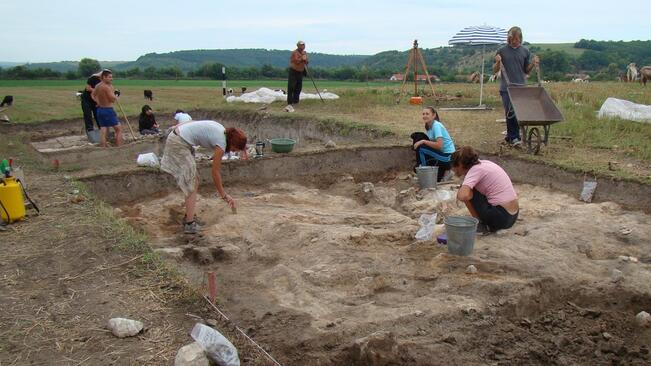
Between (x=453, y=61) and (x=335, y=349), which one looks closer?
(x=335, y=349)

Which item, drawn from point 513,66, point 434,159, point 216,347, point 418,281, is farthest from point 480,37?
point 216,347

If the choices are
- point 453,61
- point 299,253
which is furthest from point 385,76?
point 299,253

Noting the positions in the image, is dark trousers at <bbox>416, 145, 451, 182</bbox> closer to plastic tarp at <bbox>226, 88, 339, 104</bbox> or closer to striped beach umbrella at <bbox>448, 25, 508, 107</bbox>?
striped beach umbrella at <bbox>448, 25, 508, 107</bbox>

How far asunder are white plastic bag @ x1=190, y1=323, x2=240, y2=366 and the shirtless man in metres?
7.86

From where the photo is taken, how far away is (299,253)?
5.38 metres

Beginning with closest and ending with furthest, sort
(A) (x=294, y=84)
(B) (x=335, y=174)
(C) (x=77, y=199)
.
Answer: (C) (x=77, y=199) → (B) (x=335, y=174) → (A) (x=294, y=84)

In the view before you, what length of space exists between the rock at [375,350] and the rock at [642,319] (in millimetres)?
1871

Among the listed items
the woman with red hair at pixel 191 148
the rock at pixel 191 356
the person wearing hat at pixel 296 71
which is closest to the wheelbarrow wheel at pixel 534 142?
the woman with red hair at pixel 191 148

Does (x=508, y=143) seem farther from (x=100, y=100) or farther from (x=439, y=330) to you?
(x=100, y=100)

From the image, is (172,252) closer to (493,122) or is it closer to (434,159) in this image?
(434,159)

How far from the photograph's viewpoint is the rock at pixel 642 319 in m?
3.83

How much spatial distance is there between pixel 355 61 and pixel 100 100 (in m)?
67.2

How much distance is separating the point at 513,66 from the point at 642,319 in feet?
19.0

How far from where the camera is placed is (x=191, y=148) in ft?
19.2
